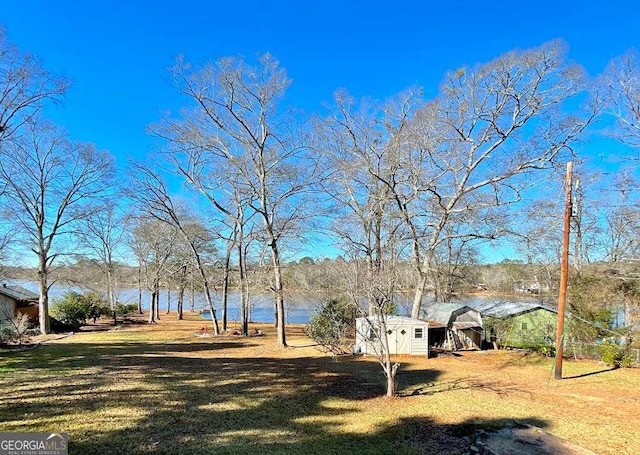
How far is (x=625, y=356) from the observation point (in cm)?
1302

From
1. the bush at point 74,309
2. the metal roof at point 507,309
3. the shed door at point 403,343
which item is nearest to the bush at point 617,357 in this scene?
the metal roof at point 507,309

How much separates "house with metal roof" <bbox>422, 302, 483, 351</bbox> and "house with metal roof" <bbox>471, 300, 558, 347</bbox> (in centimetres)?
55

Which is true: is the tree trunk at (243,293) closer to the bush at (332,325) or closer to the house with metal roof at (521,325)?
the bush at (332,325)

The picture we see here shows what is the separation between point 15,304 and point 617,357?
30.1m

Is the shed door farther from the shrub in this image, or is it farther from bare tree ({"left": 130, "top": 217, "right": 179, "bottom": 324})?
the shrub

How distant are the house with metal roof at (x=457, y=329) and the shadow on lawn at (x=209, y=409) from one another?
22.7ft

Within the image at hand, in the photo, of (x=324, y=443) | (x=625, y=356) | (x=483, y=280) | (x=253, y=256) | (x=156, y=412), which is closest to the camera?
(x=324, y=443)

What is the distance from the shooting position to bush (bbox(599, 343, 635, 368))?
1291cm

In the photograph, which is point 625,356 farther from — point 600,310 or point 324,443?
point 324,443

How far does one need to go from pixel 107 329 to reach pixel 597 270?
25352 mm

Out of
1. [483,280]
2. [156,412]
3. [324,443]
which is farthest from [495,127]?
[483,280]

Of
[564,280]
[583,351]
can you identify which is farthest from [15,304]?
[583,351]

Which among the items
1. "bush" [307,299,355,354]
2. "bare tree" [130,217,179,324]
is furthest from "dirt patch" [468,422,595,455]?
"bare tree" [130,217,179,324]

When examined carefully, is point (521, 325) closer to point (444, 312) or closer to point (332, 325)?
point (444, 312)
